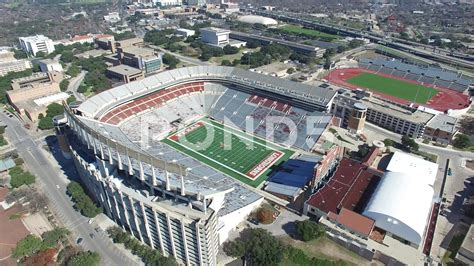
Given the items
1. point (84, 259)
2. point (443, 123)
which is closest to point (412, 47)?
point (443, 123)

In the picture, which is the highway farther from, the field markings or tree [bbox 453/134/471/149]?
the field markings

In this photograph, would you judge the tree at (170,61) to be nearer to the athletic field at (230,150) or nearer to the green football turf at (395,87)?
the athletic field at (230,150)

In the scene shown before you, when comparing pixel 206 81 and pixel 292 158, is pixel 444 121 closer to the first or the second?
pixel 292 158

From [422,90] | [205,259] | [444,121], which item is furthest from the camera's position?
[422,90]

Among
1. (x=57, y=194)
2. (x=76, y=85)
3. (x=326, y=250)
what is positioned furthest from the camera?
(x=76, y=85)

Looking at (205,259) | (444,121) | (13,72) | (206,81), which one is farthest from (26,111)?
(444,121)

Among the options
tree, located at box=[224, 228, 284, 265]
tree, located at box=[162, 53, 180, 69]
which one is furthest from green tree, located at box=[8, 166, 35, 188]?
tree, located at box=[162, 53, 180, 69]

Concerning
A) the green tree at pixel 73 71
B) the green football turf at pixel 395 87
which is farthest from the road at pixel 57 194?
the green football turf at pixel 395 87

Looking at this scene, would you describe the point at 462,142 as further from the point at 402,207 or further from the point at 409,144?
the point at 402,207
